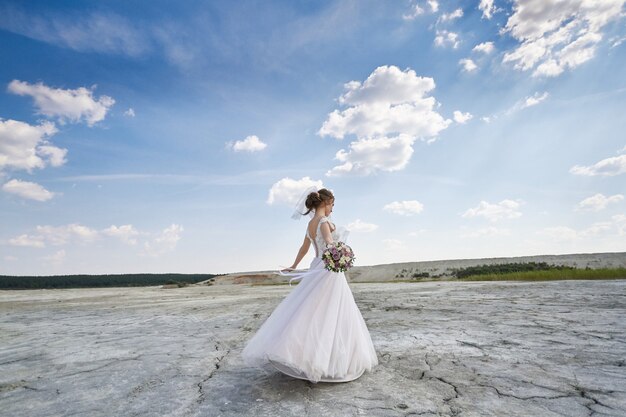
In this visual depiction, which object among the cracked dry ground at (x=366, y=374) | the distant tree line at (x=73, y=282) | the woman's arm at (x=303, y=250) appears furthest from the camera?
the distant tree line at (x=73, y=282)

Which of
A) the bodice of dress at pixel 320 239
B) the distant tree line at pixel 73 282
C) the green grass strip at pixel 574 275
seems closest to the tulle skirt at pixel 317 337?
the bodice of dress at pixel 320 239

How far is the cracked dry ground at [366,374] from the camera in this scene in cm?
249

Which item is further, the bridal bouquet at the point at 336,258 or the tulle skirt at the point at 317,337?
the bridal bouquet at the point at 336,258

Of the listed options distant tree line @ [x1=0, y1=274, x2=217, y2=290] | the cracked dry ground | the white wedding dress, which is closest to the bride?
the white wedding dress

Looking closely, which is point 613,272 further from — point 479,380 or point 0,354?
point 0,354

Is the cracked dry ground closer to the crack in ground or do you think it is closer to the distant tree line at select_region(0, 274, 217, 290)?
the crack in ground

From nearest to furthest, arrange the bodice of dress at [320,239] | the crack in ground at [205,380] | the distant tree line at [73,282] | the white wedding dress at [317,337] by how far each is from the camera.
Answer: the crack in ground at [205,380] < the white wedding dress at [317,337] < the bodice of dress at [320,239] < the distant tree line at [73,282]

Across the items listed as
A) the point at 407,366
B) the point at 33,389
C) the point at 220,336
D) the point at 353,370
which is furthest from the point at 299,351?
the point at 220,336

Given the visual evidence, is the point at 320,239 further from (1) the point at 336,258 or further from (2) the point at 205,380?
(2) the point at 205,380

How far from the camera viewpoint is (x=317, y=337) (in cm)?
299

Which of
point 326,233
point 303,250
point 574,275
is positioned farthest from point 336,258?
point 574,275

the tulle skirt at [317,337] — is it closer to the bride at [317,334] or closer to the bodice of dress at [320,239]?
the bride at [317,334]

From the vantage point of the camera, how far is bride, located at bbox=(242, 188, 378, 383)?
114 inches

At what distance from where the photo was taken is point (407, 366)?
336 cm
